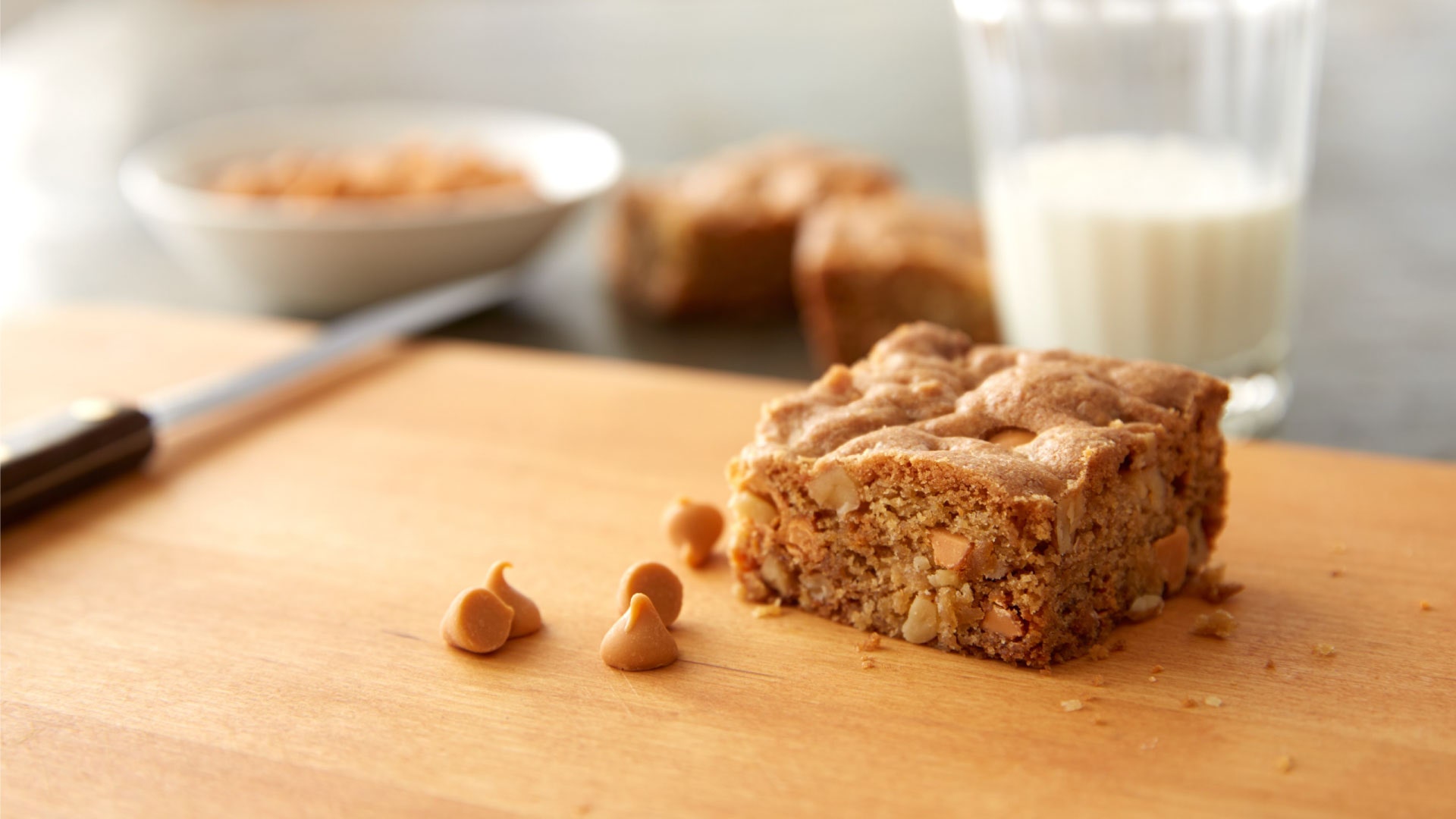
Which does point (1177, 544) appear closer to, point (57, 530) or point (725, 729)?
point (725, 729)

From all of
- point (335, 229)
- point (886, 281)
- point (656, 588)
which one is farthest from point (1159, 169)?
point (335, 229)

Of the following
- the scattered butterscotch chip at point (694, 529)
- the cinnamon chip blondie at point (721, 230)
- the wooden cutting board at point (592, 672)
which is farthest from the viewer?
the cinnamon chip blondie at point (721, 230)

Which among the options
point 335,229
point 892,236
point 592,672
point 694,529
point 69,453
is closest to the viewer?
point 592,672

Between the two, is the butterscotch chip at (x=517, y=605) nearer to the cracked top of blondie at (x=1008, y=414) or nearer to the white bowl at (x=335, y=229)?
the cracked top of blondie at (x=1008, y=414)

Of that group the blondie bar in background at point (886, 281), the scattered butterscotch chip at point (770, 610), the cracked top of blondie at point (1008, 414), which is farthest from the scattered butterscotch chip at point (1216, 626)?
the blondie bar in background at point (886, 281)

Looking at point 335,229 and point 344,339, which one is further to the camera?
point 335,229

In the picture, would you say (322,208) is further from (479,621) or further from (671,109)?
(671,109)

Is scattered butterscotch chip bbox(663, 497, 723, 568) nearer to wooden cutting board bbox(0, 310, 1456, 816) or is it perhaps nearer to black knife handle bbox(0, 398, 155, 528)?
wooden cutting board bbox(0, 310, 1456, 816)
